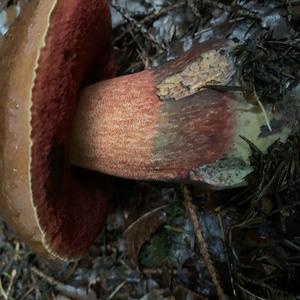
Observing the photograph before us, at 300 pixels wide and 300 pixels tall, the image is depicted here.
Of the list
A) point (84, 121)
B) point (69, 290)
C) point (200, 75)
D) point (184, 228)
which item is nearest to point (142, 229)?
point (184, 228)

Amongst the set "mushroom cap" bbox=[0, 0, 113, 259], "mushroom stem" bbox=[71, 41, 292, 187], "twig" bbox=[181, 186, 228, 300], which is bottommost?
"twig" bbox=[181, 186, 228, 300]

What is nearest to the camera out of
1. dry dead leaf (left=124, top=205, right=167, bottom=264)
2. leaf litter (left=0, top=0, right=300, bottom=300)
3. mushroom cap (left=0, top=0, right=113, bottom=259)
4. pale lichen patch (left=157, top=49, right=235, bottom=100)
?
mushroom cap (left=0, top=0, right=113, bottom=259)

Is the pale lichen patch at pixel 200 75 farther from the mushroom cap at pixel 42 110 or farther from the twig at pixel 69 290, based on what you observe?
the twig at pixel 69 290

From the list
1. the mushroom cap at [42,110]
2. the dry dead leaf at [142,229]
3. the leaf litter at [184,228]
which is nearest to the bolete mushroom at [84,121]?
the mushroom cap at [42,110]

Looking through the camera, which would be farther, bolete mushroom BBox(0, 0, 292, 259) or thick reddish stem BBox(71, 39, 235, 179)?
thick reddish stem BBox(71, 39, 235, 179)

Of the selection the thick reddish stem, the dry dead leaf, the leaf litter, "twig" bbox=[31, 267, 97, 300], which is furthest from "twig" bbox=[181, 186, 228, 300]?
"twig" bbox=[31, 267, 97, 300]

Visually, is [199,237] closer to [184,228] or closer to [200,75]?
[184,228]

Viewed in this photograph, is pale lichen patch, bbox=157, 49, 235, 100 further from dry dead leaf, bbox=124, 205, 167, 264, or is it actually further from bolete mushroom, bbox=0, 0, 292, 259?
dry dead leaf, bbox=124, 205, 167, 264
